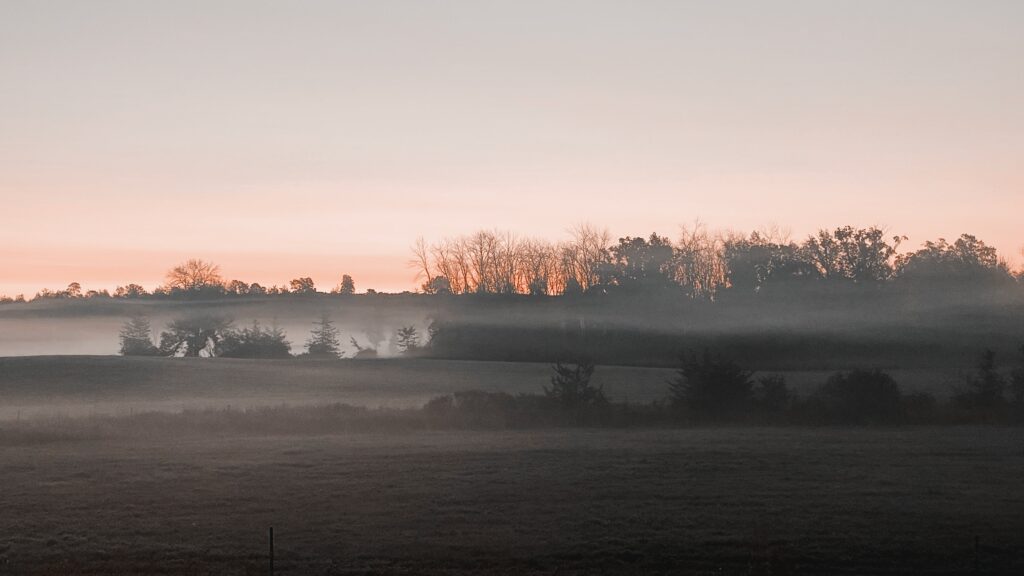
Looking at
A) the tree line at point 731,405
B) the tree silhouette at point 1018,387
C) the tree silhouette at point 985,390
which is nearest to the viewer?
the tree line at point 731,405

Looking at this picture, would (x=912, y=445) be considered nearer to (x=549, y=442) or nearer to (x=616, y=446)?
(x=616, y=446)

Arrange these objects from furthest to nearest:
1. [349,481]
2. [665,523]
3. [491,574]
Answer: [349,481] → [665,523] → [491,574]

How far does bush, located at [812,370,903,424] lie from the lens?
48.3 m

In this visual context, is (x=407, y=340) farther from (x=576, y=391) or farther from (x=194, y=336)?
(x=576, y=391)

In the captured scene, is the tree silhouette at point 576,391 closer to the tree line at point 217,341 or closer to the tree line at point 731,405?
the tree line at point 731,405

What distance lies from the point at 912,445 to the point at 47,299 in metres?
100

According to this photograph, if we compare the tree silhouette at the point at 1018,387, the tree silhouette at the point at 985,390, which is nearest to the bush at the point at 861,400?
the tree silhouette at the point at 985,390

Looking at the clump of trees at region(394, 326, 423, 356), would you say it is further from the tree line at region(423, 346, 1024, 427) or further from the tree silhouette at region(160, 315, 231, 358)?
the tree line at region(423, 346, 1024, 427)

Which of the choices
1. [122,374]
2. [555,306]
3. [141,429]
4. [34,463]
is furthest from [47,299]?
[34,463]

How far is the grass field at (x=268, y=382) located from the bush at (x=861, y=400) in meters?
8.79

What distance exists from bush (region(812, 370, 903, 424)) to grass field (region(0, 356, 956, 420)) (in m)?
8.79

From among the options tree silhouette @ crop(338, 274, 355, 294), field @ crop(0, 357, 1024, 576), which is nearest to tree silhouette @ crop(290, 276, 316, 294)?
tree silhouette @ crop(338, 274, 355, 294)

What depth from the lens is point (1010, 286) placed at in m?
84.1

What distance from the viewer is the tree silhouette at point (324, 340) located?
96062 millimetres
